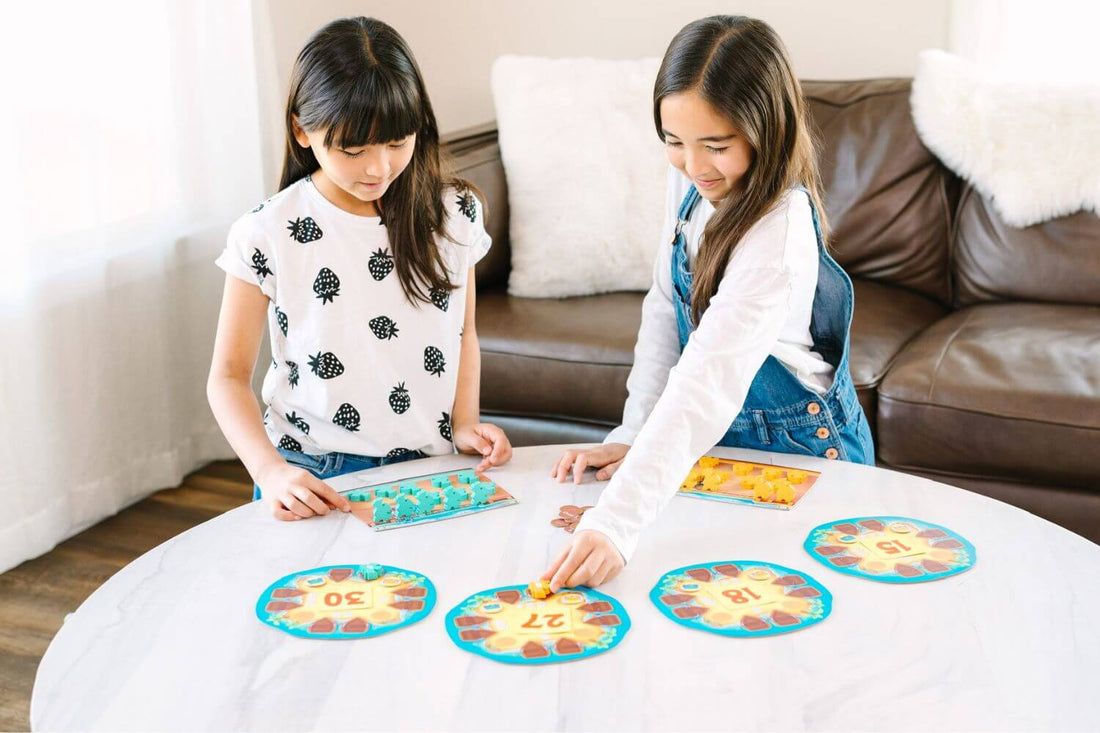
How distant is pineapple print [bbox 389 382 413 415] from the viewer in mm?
1490

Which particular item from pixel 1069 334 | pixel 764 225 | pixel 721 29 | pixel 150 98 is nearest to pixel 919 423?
pixel 1069 334

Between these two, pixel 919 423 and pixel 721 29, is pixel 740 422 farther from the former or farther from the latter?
pixel 919 423

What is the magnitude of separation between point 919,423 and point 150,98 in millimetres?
1825

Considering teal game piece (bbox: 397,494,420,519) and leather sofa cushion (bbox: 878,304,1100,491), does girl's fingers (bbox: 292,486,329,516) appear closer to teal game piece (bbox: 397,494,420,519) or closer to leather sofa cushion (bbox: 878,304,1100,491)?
teal game piece (bbox: 397,494,420,519)

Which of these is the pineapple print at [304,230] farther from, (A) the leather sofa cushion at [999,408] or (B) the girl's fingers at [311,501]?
(A) the leather sofa cushion at [999,408]

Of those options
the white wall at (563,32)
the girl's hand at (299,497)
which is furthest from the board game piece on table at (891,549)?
the white wall at (563,32)

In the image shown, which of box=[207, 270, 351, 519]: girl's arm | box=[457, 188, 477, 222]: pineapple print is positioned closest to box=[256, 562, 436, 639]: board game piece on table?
box=[207, 270, 351, 519]: girl's arm

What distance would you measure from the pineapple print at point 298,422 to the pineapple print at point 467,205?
0.37 meters

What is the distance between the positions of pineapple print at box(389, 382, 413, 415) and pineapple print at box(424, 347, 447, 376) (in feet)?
0.14

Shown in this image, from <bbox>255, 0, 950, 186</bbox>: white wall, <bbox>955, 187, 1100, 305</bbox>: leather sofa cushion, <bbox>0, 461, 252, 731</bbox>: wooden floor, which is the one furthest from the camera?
<bbox>255, 0, 950, 186</bbox>: white wall

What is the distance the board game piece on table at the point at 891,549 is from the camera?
1.05 meters

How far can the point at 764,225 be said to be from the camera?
131cm

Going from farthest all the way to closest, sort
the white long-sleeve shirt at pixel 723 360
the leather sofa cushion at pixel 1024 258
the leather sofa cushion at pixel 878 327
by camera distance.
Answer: the leather sofa cushion at pixel 1024 258
the leather sofa cushion at pixel 878 327
the white long-sleeve shirt at pixel 723 360

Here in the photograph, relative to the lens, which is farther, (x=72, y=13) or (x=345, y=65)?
(x=72, y=13)
